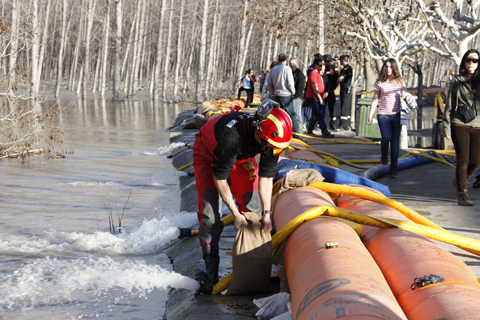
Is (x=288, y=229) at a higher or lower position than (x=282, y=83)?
lower

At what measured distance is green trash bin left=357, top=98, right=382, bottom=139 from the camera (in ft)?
44.8

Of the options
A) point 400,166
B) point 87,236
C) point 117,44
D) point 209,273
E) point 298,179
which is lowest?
point 87,236

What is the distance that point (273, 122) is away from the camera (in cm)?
376

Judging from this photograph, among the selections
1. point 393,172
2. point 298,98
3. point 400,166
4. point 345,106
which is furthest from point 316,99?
point 393,172

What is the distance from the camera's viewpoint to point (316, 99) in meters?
12.9

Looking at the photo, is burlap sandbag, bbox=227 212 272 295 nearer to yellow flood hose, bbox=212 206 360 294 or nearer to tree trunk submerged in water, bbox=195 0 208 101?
yellow flood hose, bbox=212 206 360 294

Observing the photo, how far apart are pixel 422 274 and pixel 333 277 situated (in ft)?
1.94

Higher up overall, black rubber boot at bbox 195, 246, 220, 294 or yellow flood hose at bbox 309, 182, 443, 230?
yellow flood hose at bbox 309, 182, 443, 230

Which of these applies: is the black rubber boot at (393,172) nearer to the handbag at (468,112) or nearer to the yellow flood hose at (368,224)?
the handbag at (468,112)

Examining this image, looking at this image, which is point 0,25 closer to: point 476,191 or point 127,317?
point 127,317

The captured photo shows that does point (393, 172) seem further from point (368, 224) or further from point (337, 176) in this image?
point (368, 224)

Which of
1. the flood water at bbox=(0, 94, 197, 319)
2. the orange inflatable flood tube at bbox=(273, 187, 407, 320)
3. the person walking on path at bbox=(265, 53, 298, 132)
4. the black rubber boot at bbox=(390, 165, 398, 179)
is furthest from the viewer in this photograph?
the person walking on path at bbox=(265, 53, 298, 132)

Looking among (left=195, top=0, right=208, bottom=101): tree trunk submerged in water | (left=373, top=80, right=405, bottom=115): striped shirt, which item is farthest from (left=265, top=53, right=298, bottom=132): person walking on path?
(left=195, top=0, right=208, bottom=101): tree trunk submerged in water

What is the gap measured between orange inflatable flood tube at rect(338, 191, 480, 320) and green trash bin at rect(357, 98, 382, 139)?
9884 millimetres
